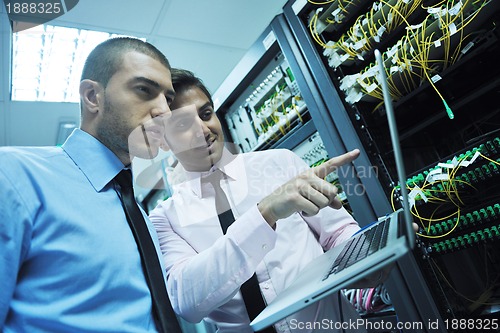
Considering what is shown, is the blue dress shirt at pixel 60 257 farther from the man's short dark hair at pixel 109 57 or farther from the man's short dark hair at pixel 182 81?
the man's short dark hair at pixel 182 81

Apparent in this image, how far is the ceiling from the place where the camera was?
2.11 m

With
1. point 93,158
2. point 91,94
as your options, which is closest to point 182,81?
point 91,94

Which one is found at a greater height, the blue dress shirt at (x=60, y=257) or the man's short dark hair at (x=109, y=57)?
the man's short dark hair at (x=109, y=57)

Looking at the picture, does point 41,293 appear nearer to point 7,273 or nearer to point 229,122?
point 7,273

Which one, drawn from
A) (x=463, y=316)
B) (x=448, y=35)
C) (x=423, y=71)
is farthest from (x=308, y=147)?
(x=463, y=316)

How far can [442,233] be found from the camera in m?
1.10

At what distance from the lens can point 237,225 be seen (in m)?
0.72

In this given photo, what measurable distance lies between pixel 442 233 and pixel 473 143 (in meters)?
0.33

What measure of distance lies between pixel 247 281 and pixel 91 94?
0.73 m

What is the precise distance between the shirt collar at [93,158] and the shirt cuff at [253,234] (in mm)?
368

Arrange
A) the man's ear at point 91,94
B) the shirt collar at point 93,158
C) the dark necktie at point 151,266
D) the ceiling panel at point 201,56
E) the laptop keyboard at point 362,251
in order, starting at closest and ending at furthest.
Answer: the laptop keyboard at point 362,251, the dark necktie at point 151,266, the shirt collar at point 93,158, the man's ear at point 91,94, the ceiling panel at point 201,56

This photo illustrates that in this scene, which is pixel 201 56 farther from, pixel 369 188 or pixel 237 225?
pixel 237 225

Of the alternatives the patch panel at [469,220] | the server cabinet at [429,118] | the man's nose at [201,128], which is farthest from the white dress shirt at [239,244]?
the patch panel at [469,220]

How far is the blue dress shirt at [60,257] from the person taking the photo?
0.57 metres
